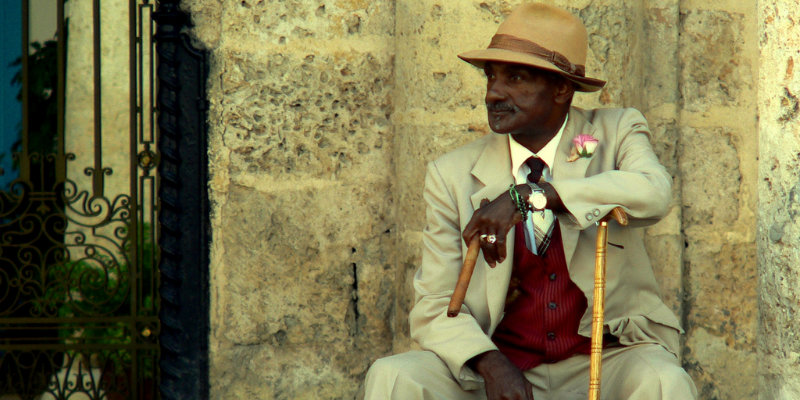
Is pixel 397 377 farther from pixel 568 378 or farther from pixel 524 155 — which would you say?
pixel 524 155

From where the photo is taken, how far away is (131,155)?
161 inches

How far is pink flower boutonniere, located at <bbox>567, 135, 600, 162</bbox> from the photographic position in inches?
127

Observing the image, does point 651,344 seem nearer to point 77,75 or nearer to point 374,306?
point 374,306

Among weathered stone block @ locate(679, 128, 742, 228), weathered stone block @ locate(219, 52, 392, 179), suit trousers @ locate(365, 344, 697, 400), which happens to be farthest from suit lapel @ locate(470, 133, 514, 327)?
weathered stone block @ locate(679, 128, 742, 228)

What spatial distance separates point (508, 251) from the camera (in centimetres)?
322

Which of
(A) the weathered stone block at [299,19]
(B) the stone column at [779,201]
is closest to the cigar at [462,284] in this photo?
(B) the stone column at [779,201]

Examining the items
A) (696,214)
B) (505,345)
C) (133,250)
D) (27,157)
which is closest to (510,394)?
(505,345)

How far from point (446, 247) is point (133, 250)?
1.47m

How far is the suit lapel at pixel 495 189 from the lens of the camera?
321 cm

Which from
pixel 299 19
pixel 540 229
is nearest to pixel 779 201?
pixel 540 229

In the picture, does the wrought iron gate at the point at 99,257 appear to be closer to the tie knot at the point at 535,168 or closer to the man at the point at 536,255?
the man at the point at 536,255

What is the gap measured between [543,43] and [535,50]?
1.5 inches

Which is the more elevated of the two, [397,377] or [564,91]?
[564,91]

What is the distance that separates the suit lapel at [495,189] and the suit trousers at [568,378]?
0.24 m
